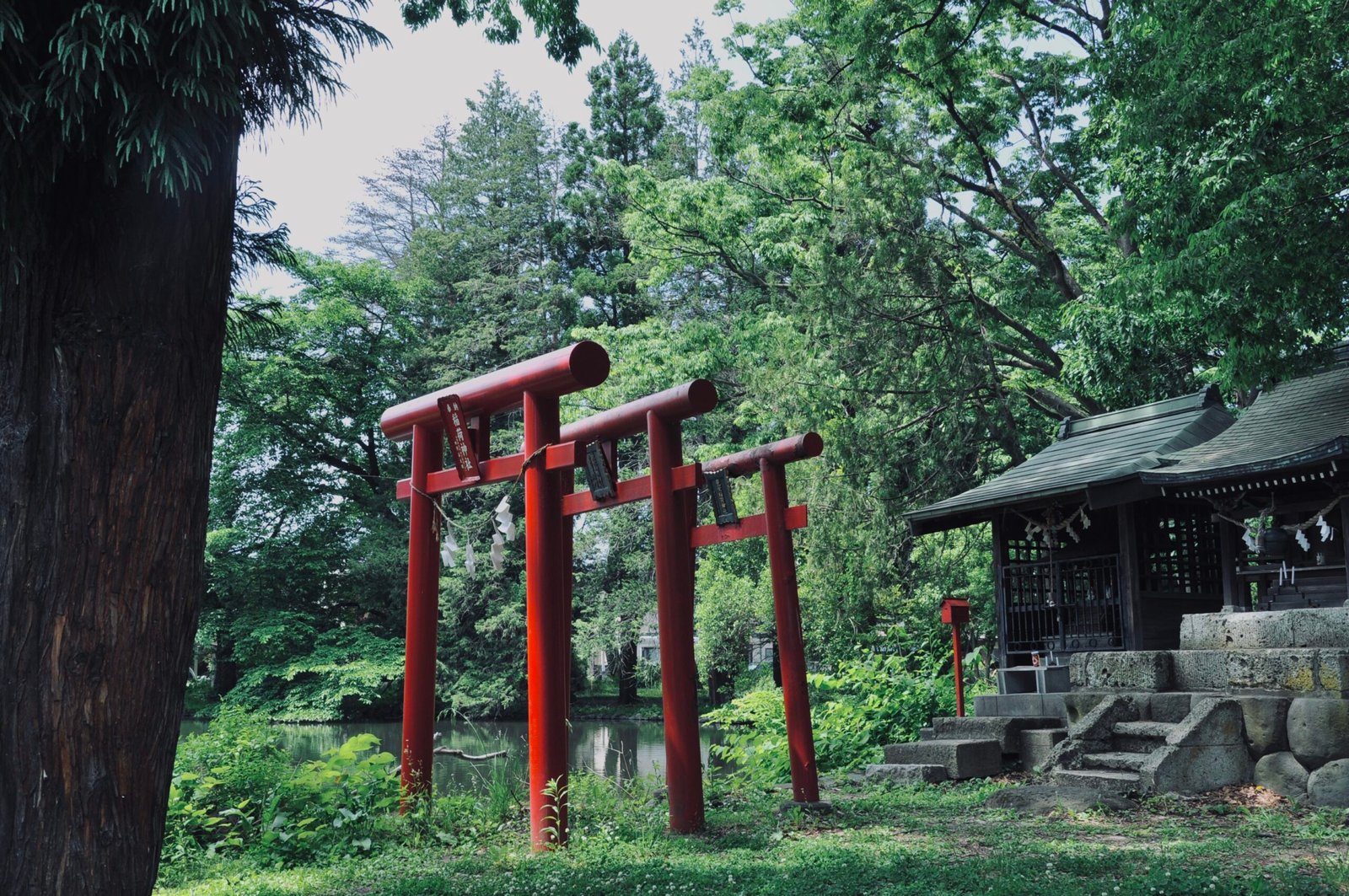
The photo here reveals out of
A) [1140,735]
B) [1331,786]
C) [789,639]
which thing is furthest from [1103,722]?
[789,639]

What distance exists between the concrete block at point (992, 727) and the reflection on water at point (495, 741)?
4.93m

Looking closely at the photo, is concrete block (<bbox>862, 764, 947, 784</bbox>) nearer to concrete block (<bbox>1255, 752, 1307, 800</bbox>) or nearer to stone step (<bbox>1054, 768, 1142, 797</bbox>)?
stone step (<bbox>1054, 768, 1142, 797</bbox>)

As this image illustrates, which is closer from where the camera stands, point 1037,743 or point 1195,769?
point 1195,769

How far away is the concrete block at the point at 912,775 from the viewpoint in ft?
35.8

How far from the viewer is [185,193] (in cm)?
455

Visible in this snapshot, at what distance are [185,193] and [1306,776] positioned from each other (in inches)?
375

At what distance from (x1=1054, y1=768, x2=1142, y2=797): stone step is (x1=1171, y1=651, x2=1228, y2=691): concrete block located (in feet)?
4.76

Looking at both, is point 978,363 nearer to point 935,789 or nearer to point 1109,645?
point 1109,645

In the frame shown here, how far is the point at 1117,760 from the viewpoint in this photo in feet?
32.6

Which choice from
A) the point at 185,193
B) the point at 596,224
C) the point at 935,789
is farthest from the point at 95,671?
the point at 596,224

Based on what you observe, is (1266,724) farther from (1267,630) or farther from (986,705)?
(986,705)

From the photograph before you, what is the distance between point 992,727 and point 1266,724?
115 inches

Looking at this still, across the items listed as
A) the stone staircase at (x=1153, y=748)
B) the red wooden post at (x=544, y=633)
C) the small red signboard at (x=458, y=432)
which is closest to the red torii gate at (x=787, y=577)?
the red wooden post at (x=544, y=633)

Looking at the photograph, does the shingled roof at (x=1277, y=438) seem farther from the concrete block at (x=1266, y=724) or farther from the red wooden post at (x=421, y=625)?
the red wooden post at (x=421, y=625)
